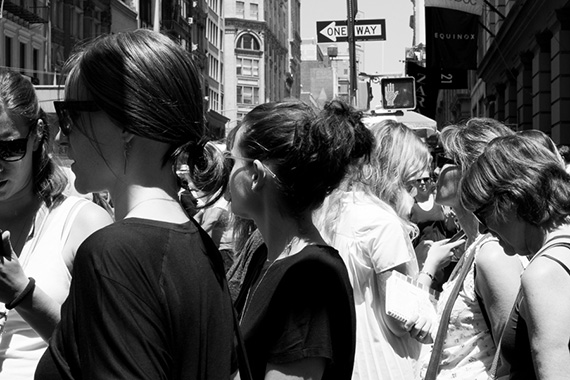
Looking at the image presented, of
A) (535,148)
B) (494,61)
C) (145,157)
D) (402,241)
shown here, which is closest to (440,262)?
(402,241)

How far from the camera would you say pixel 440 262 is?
227 inches

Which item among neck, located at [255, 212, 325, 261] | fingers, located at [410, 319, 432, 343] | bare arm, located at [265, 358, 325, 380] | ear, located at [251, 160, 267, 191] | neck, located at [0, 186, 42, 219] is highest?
ear, located at [251, 160, 267, 191]

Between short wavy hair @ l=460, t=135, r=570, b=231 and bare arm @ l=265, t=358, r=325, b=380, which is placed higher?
short wavy hair @ l=460, t=135, r=570, b=231

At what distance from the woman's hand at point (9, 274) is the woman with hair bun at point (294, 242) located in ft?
2.36

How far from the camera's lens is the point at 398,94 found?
1825cm

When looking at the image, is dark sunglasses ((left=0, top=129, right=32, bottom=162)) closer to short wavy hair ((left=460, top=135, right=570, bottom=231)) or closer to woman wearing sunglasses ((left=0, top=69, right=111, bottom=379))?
woman wearing sunglasses ((left=0, top=69, right=111, bottom=379))

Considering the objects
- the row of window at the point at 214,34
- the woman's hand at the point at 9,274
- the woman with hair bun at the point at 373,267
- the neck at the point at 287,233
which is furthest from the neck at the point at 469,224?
the row of window at the point at 214,34

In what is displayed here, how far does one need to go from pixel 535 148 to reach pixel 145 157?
5.99 ft

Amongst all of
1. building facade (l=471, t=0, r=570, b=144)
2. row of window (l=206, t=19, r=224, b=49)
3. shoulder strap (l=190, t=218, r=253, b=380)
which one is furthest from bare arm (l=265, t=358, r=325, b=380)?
row of window (l=206, t=19, r=224, b=49)

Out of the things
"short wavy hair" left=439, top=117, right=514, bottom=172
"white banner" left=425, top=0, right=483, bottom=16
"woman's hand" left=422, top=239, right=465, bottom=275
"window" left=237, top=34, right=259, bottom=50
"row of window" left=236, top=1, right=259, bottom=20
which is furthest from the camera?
"row of window" left=236, top=1, right=259, bottom=20

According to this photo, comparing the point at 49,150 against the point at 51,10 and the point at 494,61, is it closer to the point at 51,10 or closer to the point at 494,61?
the point at 494,61

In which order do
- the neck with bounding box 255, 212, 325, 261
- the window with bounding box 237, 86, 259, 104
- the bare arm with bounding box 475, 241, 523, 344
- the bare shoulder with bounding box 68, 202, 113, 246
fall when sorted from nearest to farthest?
the neck with bounding box 255, 212, 325, 261 < the bare shoulder with bounding box 68, 202, 113, 246 < the bare arm with bounding box 475, 241, 523, 344 < the window with bounding box 237, 86, 259, 104

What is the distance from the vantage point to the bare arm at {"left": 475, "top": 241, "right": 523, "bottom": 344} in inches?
152

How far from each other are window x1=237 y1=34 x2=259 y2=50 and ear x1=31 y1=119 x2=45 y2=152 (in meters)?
116
